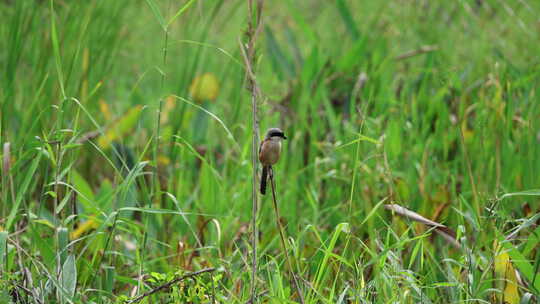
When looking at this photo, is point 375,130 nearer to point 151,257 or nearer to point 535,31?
point 151,257

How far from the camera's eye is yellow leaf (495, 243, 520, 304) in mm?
1882

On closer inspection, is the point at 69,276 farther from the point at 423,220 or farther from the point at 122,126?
the point at 122,126

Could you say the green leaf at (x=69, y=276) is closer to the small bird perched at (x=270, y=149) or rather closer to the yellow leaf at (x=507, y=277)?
the small bird perched at (x=270, y=149)

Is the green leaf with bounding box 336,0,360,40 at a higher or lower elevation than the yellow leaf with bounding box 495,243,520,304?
higher

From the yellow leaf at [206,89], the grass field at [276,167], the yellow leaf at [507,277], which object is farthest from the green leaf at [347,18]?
the yellow leaf at [507,277]

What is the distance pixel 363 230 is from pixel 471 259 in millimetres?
653

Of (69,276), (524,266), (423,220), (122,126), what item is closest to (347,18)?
(122,126)

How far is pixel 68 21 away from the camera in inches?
114

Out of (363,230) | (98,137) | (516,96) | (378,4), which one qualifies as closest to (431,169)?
(363,230)

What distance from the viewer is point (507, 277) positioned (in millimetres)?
1897

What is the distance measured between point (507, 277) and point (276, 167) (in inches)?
32.0

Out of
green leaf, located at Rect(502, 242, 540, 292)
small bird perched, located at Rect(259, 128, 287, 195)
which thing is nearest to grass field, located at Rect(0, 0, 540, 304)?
green leaf, located at Rect(502, 242, 540, 292)

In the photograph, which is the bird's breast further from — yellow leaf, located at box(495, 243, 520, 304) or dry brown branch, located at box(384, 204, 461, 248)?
yellow leaf, located at box(495, 243, 520, 304)

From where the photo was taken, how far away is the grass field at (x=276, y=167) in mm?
1817
